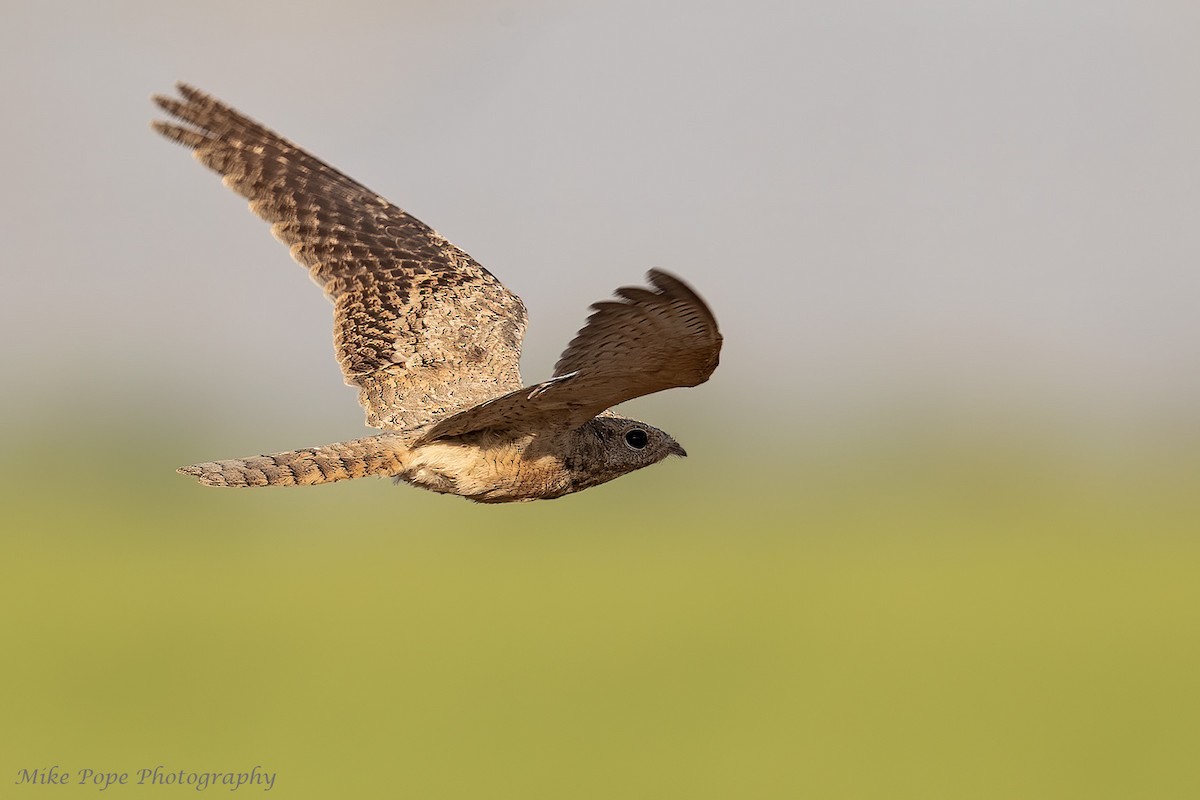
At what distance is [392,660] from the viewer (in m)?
119

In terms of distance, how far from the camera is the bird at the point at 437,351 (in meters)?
6.37

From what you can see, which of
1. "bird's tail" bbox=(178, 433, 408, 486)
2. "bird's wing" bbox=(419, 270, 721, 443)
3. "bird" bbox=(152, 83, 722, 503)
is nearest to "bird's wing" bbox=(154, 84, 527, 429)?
"bird" bbox=(152, 83, 722, 503)

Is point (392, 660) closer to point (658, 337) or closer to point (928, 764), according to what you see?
point (928, 764)

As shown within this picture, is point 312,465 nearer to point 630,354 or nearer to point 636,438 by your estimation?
point 636,438

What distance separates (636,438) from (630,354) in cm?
192

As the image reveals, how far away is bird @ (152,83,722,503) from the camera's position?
637cm

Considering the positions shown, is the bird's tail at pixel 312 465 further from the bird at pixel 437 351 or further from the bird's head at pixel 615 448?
the bird's head at pixel 615 448

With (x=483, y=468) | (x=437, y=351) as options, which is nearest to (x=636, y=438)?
(x=483, y=468)

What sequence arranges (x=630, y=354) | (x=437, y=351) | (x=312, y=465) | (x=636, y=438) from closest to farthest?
(x=630, y=354) → (x=312, y=465) → (x=636, y=438) → (x=437, y=351)

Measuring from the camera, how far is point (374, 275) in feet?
31.6

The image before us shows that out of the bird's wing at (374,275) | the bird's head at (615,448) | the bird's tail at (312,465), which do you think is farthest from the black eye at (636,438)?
the bird's tail at (312,465)

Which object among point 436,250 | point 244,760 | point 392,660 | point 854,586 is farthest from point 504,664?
point 436,250

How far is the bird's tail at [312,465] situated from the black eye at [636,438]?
1.37m

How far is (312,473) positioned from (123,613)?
11855 centimetres
